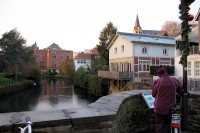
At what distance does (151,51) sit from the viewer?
2958 cm

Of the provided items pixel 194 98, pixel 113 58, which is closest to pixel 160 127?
pixel 194 98

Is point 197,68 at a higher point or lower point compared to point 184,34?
lower

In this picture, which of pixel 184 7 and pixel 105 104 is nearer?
pixel 184 7

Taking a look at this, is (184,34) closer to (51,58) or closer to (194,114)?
(194,114)

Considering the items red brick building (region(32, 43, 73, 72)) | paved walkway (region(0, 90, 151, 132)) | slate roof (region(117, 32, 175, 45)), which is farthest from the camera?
red brick building (region(32, 43, 73, 72))

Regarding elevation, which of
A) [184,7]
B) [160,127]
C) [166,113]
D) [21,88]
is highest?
[184,7]

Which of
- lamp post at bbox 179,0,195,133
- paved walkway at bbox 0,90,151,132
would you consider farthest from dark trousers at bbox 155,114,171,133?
paved walkway at bbox 0,90,151,132

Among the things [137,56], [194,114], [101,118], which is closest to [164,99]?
[101,118]

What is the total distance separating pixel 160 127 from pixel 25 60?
46.2 meters

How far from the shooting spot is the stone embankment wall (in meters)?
3.02

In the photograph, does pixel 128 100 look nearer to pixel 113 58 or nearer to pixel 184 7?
pixel 184 7

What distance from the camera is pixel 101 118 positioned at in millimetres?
3441

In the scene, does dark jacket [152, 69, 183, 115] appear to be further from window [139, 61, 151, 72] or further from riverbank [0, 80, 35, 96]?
riverbank [0, 80, 35, 96]

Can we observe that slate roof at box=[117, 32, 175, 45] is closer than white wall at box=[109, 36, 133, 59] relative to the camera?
No
